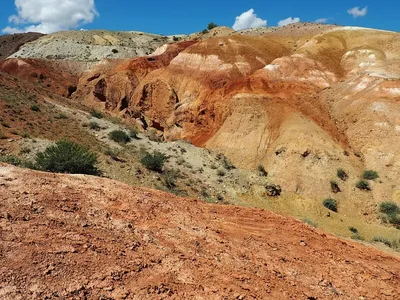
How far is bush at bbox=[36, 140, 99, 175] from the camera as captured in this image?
15516mm

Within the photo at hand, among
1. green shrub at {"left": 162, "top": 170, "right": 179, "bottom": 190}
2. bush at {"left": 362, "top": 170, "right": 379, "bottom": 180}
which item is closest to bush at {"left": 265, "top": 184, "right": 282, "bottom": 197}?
green shrub at {"left": 162, "top": 170, "right": 179, "bottom": 190}

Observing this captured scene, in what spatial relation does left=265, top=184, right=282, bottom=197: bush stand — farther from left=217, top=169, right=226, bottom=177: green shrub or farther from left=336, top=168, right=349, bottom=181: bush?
left=336, top=168, right=349, bottom=181: bush

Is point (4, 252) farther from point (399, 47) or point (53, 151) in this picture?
point (399, 47)

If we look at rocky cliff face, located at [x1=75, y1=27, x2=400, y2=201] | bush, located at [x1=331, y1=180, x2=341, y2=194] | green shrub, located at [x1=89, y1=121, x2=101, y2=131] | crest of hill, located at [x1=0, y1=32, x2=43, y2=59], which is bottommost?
bush, located at [x1=331, y1=180, x2=341, y2=194]

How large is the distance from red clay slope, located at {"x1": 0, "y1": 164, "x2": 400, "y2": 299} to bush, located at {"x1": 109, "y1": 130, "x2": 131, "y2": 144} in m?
15.1

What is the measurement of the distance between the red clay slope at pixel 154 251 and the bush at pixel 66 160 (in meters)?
6.65

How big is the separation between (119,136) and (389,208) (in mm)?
17987

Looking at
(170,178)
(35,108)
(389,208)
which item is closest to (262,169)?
(389,208)

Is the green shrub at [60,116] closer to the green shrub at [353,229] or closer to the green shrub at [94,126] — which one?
the green shrub at [94,126]

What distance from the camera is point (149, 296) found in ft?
18.6

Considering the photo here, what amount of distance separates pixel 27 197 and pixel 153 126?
3603cm

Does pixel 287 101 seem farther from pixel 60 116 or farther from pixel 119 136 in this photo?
pixel 60 116

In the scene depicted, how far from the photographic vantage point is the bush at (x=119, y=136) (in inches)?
969

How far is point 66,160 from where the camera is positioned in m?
15.8
